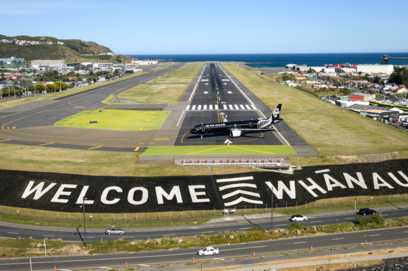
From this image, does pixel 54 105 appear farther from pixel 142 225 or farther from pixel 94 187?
pixel 142 225

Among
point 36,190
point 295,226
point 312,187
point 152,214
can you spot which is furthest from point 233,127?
point 36,190

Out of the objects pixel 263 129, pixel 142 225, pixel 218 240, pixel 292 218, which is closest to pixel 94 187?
pixel 142 225

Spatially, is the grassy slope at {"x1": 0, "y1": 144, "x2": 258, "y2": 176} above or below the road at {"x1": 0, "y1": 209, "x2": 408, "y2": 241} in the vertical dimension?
above

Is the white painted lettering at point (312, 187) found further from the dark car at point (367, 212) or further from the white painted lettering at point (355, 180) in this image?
the dark car at point (367, 212)

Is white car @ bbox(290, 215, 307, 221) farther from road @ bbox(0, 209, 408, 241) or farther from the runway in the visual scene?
the runway

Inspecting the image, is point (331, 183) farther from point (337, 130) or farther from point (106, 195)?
point (106, 195)

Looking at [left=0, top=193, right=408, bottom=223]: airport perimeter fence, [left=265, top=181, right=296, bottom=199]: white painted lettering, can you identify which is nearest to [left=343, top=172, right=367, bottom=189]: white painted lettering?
[left=0, top=193, right=408, bottom=223]: airport perimeter fence

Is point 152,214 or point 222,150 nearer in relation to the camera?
point 152,214
